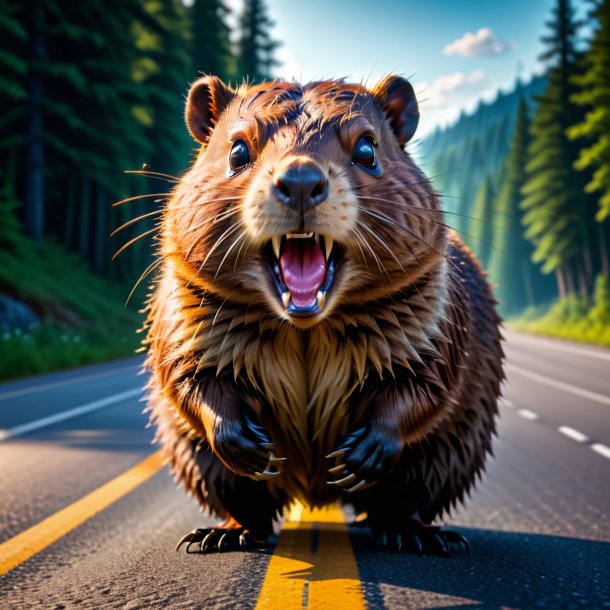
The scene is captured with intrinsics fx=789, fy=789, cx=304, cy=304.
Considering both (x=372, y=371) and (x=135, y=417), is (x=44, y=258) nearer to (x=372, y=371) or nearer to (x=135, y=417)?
(x=135, y=417)

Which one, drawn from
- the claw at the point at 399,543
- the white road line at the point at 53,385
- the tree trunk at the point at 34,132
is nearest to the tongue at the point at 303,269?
the claw at the point at 399,543

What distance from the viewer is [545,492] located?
551 centimetres

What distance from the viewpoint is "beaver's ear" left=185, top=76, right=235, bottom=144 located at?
349 centimetres

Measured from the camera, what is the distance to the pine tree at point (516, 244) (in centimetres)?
5566

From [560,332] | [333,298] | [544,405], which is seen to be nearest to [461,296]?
[333,298]

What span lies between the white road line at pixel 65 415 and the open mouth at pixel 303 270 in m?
5.82

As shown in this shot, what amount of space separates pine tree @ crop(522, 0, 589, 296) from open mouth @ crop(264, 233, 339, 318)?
38.9 meters

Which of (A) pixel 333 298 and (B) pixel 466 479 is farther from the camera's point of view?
(B) pixel 466 479

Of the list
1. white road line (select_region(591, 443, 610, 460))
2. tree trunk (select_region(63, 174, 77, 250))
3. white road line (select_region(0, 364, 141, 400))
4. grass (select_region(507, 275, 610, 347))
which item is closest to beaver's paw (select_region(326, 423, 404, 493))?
white road line (select_region(591, 443, 610, 460))

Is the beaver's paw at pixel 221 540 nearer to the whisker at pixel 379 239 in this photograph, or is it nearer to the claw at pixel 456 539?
the claw at pixel 456 539

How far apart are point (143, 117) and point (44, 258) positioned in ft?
27.9

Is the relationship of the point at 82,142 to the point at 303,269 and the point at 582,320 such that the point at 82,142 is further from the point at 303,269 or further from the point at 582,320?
the point at 303,269

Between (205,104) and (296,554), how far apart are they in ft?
6.59

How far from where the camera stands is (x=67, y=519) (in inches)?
171
